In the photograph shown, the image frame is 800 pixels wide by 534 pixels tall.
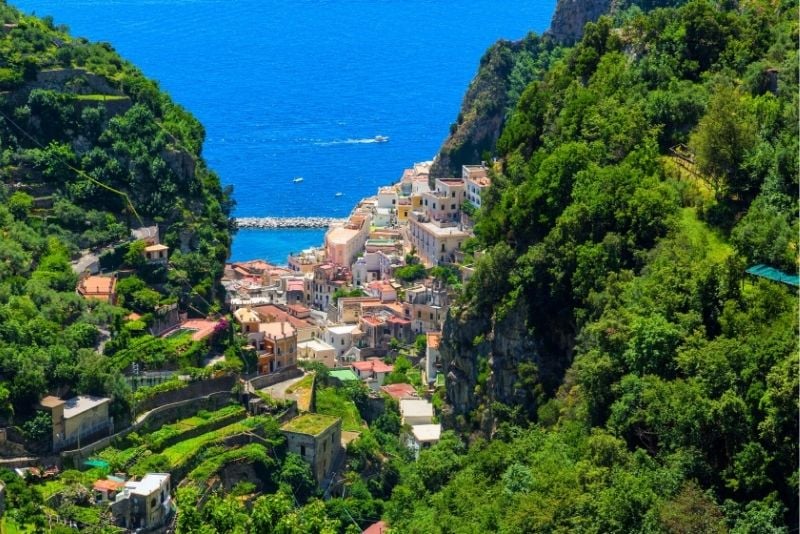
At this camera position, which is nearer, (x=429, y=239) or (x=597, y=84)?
(x=597, y=84)

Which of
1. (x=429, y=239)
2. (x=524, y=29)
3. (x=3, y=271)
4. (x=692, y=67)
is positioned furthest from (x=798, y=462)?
(x=524, y=29)

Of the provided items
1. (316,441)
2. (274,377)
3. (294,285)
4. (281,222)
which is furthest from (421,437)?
(281,222)

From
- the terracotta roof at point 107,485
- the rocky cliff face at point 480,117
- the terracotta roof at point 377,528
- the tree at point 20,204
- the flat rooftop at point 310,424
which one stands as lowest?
the terracotta roof at point 377,528

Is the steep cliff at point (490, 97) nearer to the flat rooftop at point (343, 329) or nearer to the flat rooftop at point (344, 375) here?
the flat rooftop at point (343, 329)

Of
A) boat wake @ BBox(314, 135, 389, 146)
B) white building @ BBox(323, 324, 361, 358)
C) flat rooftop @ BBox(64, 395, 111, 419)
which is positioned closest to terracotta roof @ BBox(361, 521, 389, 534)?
flat rooftop @ BBox(64, 395, 111, 419)

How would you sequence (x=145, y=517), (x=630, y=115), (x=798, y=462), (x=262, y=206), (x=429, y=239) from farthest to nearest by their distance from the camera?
(x=262, y=206)
(x=429, y=239)
(x=630, y=115)
(x=145, y=517)
(x=798, y=462)

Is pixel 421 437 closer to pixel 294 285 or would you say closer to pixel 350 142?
pixel 294 285

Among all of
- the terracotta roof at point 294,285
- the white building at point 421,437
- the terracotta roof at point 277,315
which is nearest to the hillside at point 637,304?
the white building at point 421,437

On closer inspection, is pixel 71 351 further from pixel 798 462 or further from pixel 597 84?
pixel 798 462
